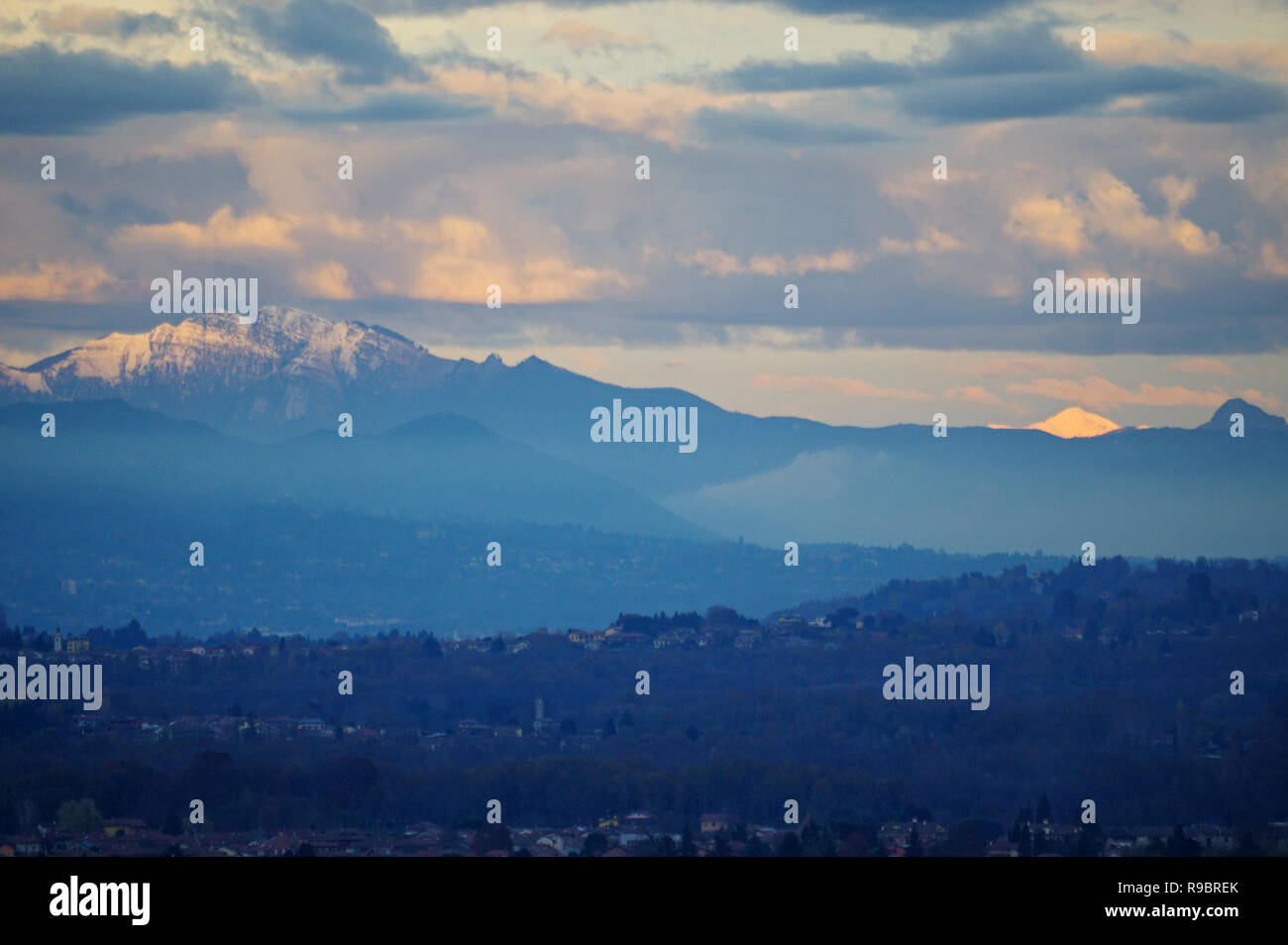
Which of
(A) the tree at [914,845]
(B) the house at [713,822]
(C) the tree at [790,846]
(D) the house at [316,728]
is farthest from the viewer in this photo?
(D) the house at [316,728]

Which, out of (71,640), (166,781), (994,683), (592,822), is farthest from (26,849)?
(71,640)

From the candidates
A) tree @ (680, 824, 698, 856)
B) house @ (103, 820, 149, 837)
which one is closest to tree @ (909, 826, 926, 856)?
tree @ (680, 824, 698, 856)

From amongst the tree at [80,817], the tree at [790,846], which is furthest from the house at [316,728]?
the tree at [790,846]

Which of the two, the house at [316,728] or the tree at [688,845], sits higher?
the house at [316,728]

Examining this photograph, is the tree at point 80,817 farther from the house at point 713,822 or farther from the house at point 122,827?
the house at point 713,822

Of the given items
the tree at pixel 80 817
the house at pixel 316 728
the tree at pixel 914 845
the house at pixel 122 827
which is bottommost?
the tree at pixel 914 845

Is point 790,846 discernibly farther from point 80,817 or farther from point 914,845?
point 80,817

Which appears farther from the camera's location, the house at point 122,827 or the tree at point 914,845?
the house at point 122,827
